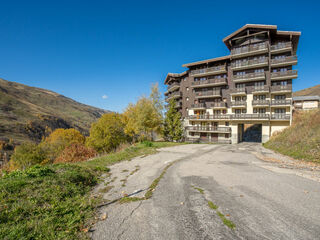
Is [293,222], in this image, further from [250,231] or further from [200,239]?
[200,239]

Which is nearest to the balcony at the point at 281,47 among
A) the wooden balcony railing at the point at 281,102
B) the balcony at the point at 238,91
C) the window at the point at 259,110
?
the balcony at the point at 238,91

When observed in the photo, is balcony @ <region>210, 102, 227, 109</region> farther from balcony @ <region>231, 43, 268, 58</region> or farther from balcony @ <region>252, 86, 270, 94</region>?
balcony @ <region>231, 43, 268, 58</region>

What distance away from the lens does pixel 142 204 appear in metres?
5.11

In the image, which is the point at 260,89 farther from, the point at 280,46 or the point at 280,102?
the point at 280,46

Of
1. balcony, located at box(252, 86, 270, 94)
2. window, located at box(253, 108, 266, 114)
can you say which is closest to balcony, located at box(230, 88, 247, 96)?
balcony, located at box(252, 86, 270, 94)

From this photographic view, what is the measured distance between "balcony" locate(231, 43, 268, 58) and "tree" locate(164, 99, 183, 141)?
1645 cm

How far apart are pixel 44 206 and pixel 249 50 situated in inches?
1409

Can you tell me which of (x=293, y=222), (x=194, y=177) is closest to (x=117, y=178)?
(x=194, y=177)

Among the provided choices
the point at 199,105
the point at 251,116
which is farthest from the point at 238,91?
the point at 199,105

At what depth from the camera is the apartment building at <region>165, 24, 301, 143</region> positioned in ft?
85.4

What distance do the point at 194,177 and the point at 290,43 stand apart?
1239 inches

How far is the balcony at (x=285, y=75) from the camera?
2449 centimetres

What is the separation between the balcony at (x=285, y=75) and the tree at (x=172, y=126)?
62.2 feet

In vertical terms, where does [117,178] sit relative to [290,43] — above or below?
below
